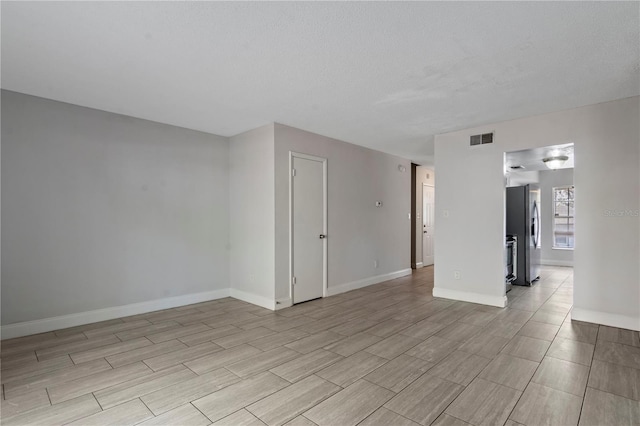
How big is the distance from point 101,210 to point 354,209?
3890 mm

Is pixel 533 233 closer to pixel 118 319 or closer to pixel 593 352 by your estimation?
pixel 593 352

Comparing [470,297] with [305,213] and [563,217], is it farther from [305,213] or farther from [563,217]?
[563,217]

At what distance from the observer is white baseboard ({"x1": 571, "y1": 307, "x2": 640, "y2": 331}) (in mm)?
3656

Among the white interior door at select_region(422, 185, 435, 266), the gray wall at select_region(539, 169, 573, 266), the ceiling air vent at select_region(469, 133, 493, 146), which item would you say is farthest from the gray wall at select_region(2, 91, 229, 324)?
the gray wall at select_region(539, 169, 573, 266)

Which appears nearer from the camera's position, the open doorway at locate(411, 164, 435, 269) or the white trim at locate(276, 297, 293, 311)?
the white trim at locate(276, 297, 293, 311)

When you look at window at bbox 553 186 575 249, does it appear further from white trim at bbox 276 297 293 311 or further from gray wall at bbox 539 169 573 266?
white trim at bbox 276 297 293 311

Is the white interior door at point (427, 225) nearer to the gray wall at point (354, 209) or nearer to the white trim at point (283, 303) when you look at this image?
the gray wall at point (354, 209)

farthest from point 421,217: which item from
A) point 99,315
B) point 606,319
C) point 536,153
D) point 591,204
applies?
point 99,315

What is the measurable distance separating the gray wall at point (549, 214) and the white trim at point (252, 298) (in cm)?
805

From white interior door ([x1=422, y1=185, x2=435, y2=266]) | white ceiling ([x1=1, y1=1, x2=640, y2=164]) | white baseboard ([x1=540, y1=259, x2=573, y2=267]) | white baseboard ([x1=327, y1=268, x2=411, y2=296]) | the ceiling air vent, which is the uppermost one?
white ceiling ([x1=1, y1=1, x2=640, y2=164])

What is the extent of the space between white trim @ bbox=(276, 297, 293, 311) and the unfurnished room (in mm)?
21

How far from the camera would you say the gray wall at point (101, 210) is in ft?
11.6

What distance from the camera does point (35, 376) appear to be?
104 inches

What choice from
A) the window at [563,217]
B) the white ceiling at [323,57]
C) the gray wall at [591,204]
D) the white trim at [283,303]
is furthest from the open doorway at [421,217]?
the white trim at [283,303]
